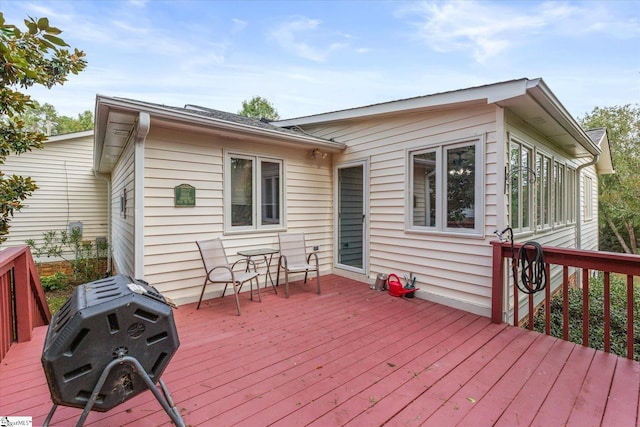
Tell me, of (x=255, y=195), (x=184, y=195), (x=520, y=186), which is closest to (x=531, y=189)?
(x=520, y=186)

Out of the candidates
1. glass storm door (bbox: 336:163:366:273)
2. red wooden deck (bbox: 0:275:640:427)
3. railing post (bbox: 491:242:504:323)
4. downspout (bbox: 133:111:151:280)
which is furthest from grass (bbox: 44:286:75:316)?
railing post (bbox: 491:242:504:323)

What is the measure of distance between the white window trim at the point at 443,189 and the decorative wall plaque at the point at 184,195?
3070 mm

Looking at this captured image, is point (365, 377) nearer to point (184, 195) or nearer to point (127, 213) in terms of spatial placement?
point (184, 195)

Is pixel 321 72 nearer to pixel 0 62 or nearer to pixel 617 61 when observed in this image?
pixel 617 61

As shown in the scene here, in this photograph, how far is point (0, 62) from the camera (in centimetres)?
191

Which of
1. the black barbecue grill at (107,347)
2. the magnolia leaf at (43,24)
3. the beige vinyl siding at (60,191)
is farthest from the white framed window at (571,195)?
the beige vinyl siding at (60,191)

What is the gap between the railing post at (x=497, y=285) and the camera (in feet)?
11.0

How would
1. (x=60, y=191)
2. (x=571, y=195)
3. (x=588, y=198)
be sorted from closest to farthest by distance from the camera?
(x=571, y=195)
(x=60, y=191)
(x=588, y=198)

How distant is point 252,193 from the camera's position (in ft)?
15.3

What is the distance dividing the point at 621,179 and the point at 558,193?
27.5 ft

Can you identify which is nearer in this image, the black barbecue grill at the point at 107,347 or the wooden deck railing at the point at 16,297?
the black barbecue grill at the point at 107,347

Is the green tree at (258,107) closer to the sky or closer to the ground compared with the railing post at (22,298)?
closer to the sky

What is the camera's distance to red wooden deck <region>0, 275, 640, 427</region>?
1846mm

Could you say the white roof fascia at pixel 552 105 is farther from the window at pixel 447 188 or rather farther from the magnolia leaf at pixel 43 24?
the magnolia leaf at pixel 43 24
